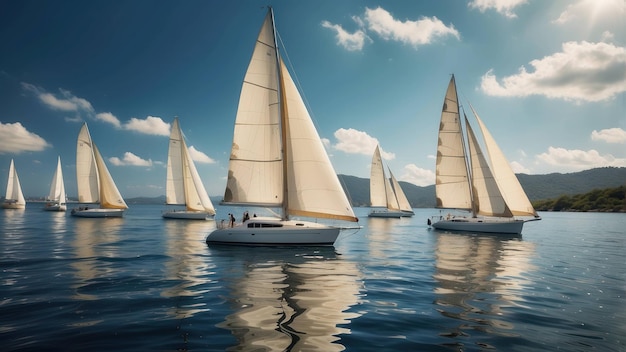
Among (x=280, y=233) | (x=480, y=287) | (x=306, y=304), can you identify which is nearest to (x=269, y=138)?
(x=280, y=233)

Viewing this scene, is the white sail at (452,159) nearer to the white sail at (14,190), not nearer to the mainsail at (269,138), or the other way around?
the mainsail at (269,138)

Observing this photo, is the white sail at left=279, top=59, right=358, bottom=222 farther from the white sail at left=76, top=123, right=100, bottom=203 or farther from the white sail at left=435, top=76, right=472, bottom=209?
the white sail at left=76, top=123, right=100, bottom=203

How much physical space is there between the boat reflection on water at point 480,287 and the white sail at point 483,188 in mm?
15658

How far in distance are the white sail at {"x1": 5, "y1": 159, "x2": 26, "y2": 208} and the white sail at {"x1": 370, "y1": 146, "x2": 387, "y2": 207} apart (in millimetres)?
106071

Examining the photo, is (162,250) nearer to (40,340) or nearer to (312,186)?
(312,186)

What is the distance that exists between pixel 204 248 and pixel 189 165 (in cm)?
3658

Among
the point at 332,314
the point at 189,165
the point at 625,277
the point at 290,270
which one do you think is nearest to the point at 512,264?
the point at 625,277

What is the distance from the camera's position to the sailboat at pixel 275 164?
23109 millimetres

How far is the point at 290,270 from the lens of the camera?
15953 millimetres

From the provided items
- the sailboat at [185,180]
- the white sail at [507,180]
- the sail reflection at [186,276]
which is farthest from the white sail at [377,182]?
the sail reflection at [186,276]

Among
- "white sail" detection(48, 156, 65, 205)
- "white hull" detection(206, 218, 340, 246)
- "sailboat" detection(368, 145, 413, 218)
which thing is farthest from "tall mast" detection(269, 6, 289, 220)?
"white sail" detection(48, 156, 65, 205)

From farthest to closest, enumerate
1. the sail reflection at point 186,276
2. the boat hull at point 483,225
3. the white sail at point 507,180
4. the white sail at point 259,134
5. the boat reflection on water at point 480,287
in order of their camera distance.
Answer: the white sail at point 507,180, the boat hull at point 483,225, the white sail at point 259,134, the sail reflection at point 186,276, the boat reflection on water at point 480,287

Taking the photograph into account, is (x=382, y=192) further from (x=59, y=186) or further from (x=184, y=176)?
(x=59, y=186)

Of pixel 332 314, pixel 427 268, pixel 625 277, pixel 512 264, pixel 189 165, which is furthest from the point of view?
pixel 189 165
